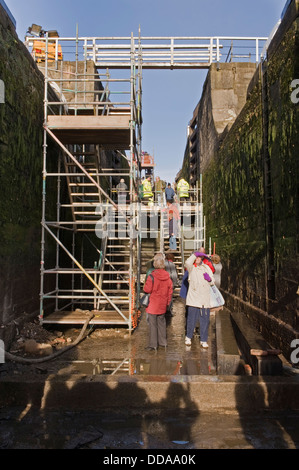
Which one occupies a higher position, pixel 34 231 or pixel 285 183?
pixel 285 183

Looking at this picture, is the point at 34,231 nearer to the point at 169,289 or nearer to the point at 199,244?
the point at 169,289

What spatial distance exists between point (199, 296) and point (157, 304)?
29.2 inches

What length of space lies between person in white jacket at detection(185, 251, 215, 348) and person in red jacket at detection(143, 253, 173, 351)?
0.42 meters

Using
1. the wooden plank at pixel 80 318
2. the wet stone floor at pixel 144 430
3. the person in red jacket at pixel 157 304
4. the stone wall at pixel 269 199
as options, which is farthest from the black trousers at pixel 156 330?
the wet stone floor at pixel 144 430

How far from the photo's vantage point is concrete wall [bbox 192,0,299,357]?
218 inches

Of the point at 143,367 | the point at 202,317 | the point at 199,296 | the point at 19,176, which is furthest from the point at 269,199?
the point at 19,176

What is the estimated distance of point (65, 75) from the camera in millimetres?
13266

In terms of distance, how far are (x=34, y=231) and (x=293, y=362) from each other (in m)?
4.75

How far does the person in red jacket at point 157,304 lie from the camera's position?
595 centimetres

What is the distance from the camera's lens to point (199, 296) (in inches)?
242

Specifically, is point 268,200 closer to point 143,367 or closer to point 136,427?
point 143,367

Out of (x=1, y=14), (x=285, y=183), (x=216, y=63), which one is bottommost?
(x=285, y=183)

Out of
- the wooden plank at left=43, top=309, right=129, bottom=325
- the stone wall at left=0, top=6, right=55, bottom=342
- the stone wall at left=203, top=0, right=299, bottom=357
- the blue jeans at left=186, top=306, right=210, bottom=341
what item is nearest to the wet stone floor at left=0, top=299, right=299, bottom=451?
the blue jeans at left=186, top=306, right=210, bottom=341

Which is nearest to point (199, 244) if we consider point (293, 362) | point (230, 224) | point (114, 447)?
point (230, 224)
